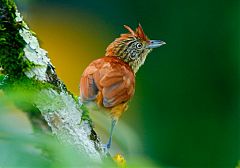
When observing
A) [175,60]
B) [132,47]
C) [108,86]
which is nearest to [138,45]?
[132,47]

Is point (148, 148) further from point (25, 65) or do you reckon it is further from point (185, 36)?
point (25, 65)

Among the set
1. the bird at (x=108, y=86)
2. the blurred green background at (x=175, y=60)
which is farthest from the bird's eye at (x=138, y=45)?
the blurred green background at (x=175, y=60)

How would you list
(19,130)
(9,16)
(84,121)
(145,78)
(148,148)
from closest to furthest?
(19,130)
(9,16)
(84,121)
(148,148)
(145,78)

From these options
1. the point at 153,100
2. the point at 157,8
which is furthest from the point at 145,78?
the point at 157,8

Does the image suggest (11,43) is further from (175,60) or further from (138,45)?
(175,60)

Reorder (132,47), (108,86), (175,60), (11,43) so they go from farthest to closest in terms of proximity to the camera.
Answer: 1. (175,60)
2. (132,47)
3. (108,86)
4. (11,43)

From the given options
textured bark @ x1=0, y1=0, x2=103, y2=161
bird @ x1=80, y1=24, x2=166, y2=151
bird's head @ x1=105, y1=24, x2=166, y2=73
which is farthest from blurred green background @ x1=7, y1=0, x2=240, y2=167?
textured bark @ x1=0, y1=0, x2=103, y2=161

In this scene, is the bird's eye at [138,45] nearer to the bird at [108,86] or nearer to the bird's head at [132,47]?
the bird's head at [132,47]

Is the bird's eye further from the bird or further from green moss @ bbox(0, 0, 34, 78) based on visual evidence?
green moss @ bbox(0, 0, 34, 78)
